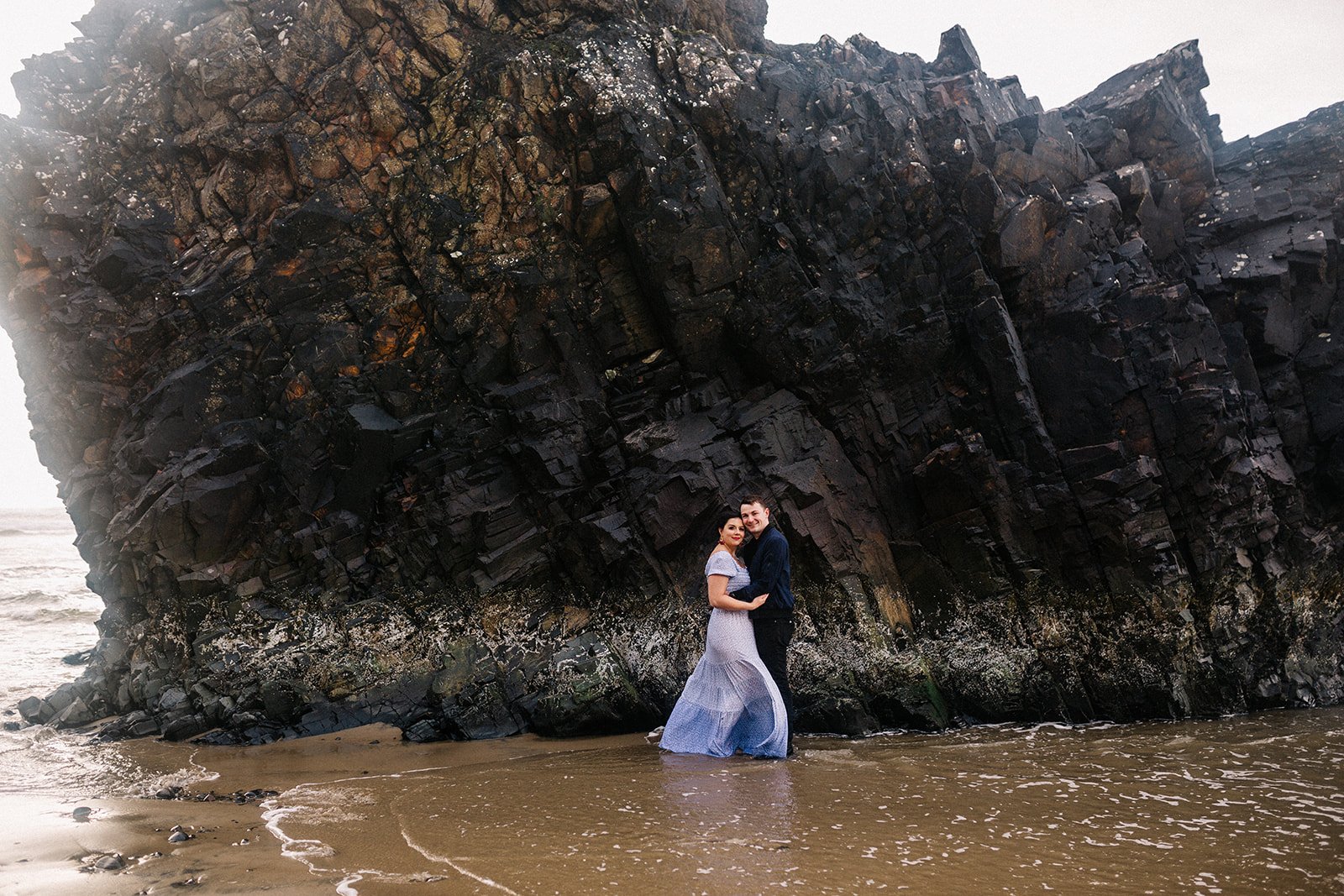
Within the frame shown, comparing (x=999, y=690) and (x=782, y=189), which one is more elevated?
(x=782, y=189)

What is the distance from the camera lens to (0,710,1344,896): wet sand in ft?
16.5

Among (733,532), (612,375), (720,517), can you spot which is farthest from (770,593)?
(612,375)

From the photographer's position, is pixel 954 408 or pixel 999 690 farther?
pixel 954 408

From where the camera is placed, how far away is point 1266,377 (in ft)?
43.5

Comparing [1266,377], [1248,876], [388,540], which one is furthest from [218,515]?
[1266,377]

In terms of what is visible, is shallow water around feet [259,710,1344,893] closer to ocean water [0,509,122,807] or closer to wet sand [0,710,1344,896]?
wet sand [0,710,1344,896]

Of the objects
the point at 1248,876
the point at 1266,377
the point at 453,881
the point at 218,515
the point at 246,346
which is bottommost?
the point at 1248,876

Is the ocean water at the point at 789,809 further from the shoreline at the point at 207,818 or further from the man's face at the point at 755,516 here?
the man's face at the point at 755,516

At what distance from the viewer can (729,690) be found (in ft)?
29.8

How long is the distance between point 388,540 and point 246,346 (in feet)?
12.7

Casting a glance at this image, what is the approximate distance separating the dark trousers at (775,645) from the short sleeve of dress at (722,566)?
702 millimetres

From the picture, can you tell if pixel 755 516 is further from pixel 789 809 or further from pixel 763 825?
pixel 763 825

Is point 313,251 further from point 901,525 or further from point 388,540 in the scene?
point 901,525

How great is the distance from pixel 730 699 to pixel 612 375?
5933mm
